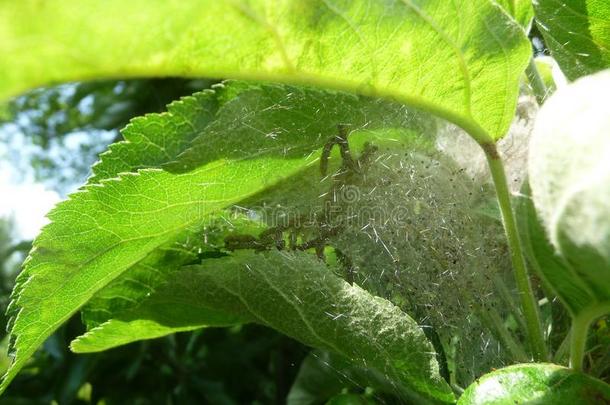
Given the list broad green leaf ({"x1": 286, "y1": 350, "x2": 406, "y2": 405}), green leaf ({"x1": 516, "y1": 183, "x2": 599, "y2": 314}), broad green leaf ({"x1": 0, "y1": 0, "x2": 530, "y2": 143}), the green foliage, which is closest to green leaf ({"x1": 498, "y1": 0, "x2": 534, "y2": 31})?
the green foliage

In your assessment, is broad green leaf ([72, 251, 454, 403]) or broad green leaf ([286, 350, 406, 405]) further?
broad green leaf ([286, 350, 406, 405])

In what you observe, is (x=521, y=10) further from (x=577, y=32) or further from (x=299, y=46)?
(x=299, y=46)

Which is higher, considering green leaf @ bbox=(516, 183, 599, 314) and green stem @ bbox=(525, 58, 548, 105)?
green stem @ bbox=(525, 58, 548, 105)

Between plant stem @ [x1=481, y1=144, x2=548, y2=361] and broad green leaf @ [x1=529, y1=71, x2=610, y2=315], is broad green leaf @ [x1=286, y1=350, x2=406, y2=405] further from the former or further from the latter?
broad green leaf @ [x1=529, y1=71, x2=610, y2=315]

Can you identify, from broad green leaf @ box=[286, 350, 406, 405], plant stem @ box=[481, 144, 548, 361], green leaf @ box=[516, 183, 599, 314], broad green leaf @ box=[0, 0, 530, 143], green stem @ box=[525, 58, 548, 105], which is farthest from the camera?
broad green leaf @ box=[286, 350, 406, 405]

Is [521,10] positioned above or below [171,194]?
above

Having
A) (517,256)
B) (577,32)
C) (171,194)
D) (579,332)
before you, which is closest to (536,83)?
(577,32)

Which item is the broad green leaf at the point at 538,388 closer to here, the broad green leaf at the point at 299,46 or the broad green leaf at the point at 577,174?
the broad green leaf at the point at 577,174
